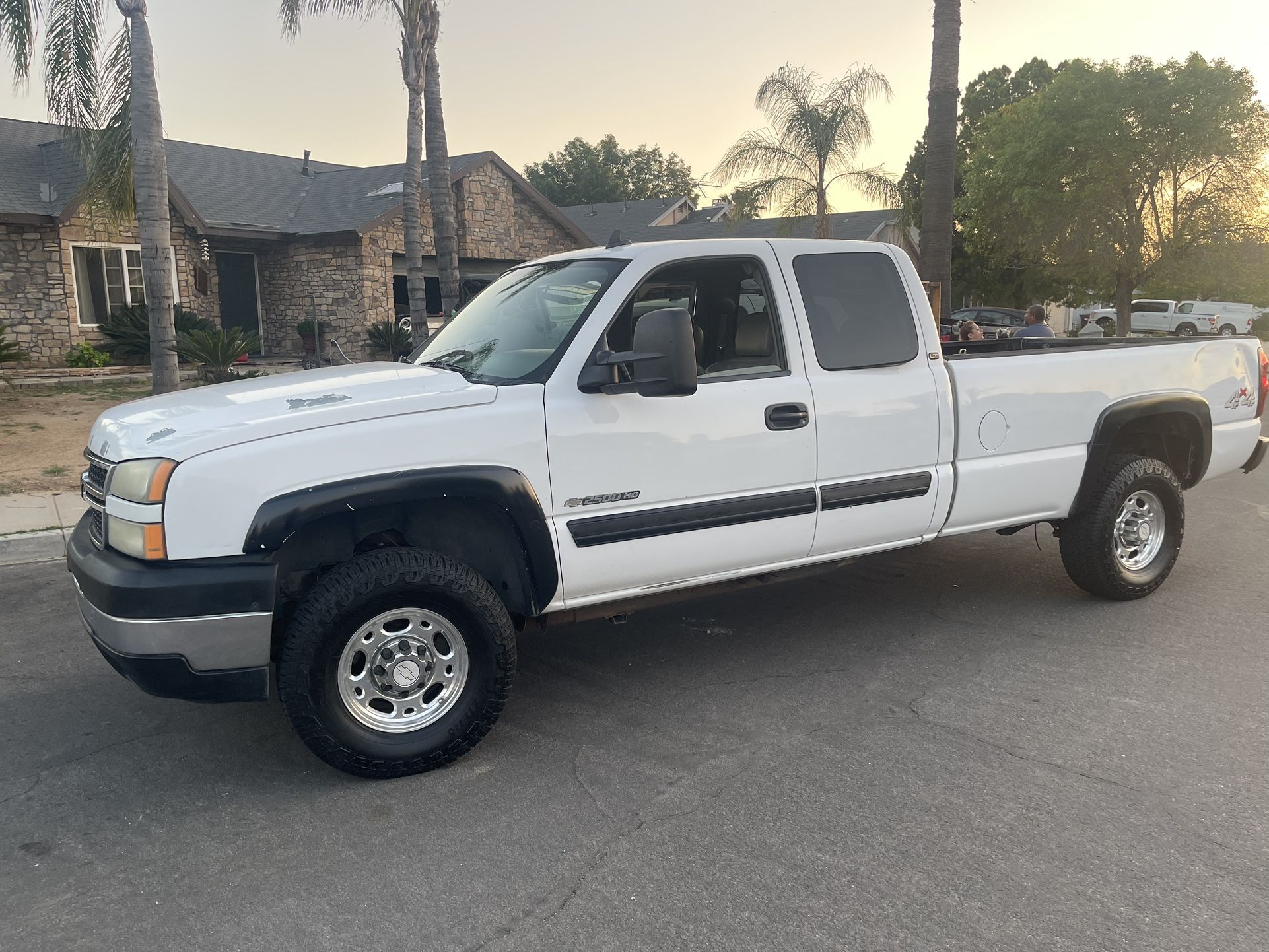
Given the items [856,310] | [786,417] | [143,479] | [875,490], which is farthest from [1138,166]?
[143,479]

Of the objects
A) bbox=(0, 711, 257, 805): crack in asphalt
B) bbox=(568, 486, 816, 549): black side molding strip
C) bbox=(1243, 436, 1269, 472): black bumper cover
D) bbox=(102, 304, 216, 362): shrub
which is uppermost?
bbox=(102, 304, 216, 362): shrub

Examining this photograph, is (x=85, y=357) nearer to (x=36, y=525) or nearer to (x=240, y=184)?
(x=240, y=184)

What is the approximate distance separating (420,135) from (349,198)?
26.3ft

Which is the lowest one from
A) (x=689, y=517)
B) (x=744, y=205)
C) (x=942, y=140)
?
(x=689, y=517)

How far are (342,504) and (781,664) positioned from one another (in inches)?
93.0

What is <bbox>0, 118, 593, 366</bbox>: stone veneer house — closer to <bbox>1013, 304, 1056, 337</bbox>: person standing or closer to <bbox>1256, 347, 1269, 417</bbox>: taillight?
<bbox>1013, 304, 1056, 337</bbox>: person standing

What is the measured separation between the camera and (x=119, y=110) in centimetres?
1340

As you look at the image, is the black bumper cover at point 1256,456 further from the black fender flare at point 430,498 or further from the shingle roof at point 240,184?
the shingle roof at point 240,184

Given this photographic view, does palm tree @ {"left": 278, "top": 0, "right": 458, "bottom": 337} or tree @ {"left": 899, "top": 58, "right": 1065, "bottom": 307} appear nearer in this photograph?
palm tree @ {"left": 278, "top": 0, "right": 458, "bottom": 337}

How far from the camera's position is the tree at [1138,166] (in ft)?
84.0

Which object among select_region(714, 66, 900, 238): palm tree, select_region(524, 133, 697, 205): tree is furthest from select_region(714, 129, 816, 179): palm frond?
select_region(524, 133, 697, 205): tree

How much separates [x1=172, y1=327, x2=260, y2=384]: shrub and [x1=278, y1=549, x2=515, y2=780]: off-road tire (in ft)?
41.5

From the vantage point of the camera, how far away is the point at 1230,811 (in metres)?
3.46

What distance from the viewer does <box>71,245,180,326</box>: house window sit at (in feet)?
64.2
